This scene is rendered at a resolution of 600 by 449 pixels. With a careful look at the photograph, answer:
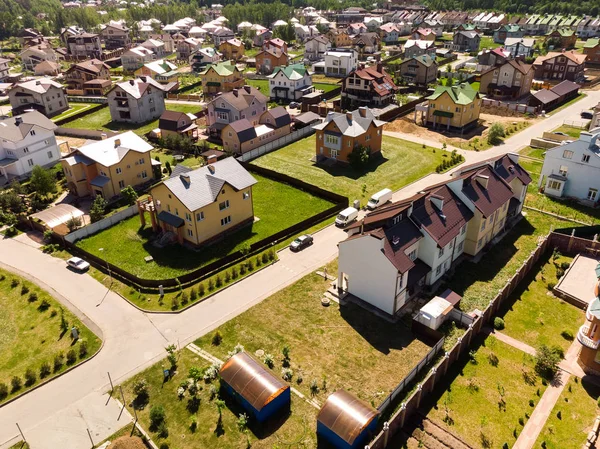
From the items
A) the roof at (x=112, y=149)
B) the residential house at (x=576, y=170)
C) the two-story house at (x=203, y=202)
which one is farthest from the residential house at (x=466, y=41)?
the two-story house at (x=203, y=202)

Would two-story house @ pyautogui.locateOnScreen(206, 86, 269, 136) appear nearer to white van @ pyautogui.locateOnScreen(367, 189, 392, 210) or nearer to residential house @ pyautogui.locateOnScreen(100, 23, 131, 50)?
white van @ pyautogui.locateOnScreen(367, 189, 392, 210)

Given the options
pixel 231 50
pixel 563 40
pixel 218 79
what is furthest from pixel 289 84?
pixel 563 40

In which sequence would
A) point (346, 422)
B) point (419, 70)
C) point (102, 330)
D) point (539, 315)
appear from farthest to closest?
point (419, 70) < point (539, 315) < point (102, 330) < point (346, 422)

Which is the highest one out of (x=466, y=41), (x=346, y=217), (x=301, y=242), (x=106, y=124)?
(x=466, y=41)

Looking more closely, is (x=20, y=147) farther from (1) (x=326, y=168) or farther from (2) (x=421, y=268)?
(2) (x=421, y=268)

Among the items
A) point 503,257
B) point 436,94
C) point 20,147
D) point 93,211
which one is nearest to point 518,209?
point 503,257

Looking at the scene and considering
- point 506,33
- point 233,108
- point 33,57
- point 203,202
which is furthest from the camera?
point 506,33

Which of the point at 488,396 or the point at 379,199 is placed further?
the point at 379,199

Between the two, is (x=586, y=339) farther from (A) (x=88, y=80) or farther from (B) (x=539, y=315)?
(A) (x=88, y=80)
